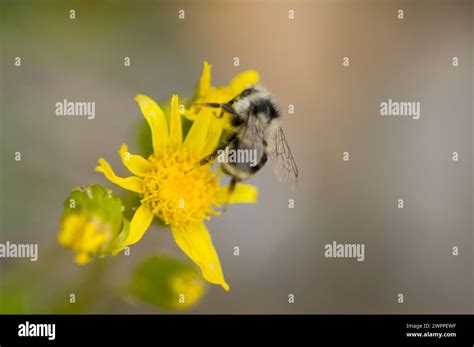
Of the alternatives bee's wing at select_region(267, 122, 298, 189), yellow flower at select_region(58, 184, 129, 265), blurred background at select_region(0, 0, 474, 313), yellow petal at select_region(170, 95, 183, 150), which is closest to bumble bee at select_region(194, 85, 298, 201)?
bee's wing at select_region(267, 122, 298, 189)

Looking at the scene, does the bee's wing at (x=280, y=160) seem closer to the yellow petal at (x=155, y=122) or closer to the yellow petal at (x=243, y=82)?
the yellow petal at (x=243, y=82)

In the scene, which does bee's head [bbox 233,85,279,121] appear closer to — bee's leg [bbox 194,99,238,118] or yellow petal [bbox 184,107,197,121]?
bee's leg [bbox 194,99,238,118]

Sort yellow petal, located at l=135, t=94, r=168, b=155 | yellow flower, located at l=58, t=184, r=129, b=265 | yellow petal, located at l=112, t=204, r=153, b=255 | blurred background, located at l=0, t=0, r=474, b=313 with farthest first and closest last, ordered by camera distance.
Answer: blurred background, located at l=0, t=0, r=474, b=313, yellow petal, located at l=135, t=94, r=168, b=155, yellow petal, located at l=112, t=204, r=153, b=255, yellow flower, located at l=58, t=184, r=129, b=265

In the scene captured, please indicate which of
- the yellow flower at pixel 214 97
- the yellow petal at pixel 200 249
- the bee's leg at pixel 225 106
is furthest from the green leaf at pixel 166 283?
the bee's leg at pixel 225 106

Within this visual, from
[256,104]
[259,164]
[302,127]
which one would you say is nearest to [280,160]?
[259,164]
